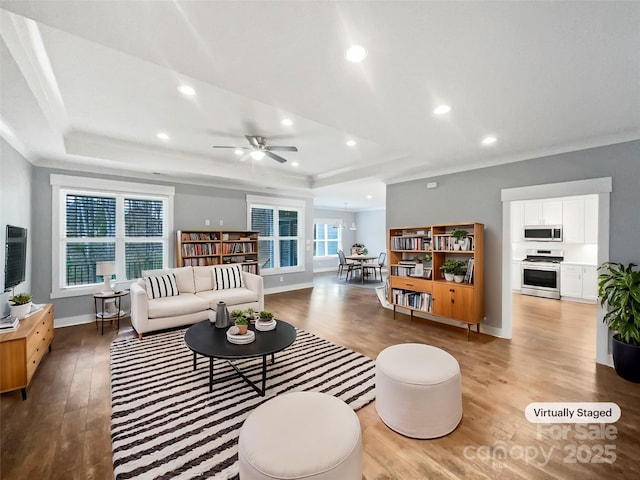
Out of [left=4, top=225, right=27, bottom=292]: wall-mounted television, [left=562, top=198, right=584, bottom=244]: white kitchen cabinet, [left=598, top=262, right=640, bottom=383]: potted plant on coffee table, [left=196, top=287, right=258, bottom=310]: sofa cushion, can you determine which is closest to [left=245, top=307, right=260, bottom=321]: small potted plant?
[left=196, top=287, right=258, bottom=310]: sofa cushion

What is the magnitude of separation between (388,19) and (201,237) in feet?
16.9

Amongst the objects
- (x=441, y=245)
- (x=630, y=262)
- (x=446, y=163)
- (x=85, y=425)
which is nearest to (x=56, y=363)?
(x=85, y=425)

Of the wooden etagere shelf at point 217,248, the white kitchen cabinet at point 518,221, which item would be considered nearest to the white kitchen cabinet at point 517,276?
the white kitchen cabinet at point 518,221

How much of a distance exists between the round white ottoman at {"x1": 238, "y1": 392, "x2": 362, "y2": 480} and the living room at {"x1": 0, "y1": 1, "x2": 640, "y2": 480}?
49cm

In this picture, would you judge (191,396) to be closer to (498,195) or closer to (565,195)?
(498,195)

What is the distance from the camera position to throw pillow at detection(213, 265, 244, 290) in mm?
4953

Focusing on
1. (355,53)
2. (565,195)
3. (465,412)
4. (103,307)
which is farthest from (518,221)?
(103,307)

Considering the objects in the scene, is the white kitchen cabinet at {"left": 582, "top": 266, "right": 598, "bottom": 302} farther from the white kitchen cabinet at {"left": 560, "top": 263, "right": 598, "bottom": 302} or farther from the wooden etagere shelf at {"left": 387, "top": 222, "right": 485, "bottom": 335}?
the wooden etagere shelf at {"left": 387, "top": 222, "right": 485, "bottom": 335}

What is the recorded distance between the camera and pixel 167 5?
1.39m

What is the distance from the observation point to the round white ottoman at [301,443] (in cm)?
125

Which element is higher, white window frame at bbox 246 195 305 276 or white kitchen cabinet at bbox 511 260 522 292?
white window frame at bbox 246 195 305 276

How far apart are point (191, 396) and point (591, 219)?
7679 mm

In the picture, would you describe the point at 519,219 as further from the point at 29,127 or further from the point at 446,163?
the point at 29,127

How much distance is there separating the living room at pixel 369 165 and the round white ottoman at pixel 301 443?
0.49m
